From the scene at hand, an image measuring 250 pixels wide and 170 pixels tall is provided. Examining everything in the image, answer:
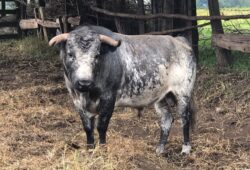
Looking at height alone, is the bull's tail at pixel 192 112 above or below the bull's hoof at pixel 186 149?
above

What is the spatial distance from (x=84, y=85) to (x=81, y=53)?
37 centimetres

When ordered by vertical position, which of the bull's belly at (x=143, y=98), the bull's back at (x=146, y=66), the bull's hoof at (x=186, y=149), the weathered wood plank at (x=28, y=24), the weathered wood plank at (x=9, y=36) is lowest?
the weathered wood plank at (x=9, y=36)

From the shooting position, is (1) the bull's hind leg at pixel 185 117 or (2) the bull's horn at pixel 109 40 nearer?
(2) the bull's horn at pixel 109 40

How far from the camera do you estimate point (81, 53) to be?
19.3ft

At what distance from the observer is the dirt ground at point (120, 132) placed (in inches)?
249

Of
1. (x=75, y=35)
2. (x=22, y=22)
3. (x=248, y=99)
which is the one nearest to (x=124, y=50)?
(x=75, y=35)

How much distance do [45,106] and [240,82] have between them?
337 centimetres

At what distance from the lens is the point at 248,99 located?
8.94 m

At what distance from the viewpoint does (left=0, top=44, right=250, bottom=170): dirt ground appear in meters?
6.33

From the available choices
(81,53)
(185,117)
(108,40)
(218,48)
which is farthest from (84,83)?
(218,48)

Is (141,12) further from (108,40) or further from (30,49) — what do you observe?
(108,40)

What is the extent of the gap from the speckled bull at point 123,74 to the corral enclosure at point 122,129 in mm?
384

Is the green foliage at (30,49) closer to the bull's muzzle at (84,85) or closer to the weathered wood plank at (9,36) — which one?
the weathered wood plank at (9,36)

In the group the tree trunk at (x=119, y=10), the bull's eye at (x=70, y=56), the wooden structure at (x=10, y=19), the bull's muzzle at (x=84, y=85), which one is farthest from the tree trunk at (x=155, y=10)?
the wooden structure at (x=10, y=19)
